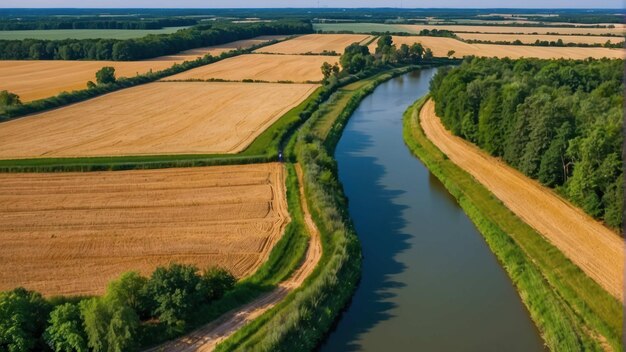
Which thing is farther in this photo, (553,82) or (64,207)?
(553,82)

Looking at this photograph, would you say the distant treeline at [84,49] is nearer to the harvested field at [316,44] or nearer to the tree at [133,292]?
the harvested field at [316,44]

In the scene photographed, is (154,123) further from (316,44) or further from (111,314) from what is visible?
(316,44)

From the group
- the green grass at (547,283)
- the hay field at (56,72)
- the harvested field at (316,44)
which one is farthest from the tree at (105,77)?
the green grass at (547,283)

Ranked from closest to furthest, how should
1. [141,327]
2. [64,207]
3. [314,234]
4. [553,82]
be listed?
1. [141,327]
2. [314,234]
3. [64,207]
4. [553,82]

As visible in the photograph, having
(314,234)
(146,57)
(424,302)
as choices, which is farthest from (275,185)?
(146,57)

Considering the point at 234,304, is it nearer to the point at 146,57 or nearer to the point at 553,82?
the point at 553,82
